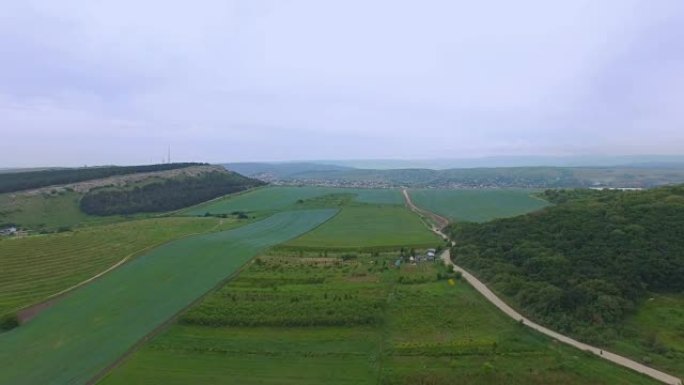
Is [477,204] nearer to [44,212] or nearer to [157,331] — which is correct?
[157,331]

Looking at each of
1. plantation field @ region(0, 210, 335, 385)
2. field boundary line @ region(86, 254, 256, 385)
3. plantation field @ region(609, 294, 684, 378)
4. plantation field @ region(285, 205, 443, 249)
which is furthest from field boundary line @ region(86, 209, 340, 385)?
plantation field @ region(609, 294, 684, 378)

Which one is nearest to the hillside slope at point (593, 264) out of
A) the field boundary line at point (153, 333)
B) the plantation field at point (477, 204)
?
the plantation field at point (477, 204)

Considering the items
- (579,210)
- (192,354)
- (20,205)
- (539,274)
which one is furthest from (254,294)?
(20,205)

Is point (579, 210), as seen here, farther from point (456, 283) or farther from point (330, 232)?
point (330, 232)

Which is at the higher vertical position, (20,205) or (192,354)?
(20,205)

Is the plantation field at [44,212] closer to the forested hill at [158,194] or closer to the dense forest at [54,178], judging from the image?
the forested hill at [158,194]

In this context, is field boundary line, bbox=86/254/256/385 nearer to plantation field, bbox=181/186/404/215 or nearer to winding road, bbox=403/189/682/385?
winding road, bbox=403/189/682/385
